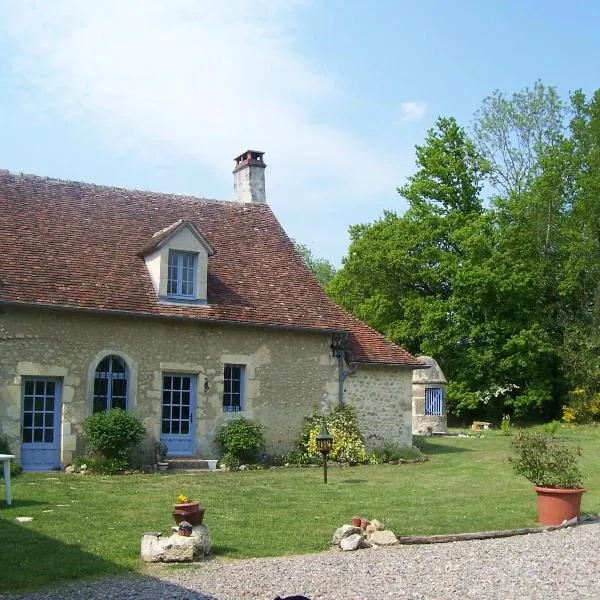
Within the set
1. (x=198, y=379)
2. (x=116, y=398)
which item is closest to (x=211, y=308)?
(x=198, y=379)

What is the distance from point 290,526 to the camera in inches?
392

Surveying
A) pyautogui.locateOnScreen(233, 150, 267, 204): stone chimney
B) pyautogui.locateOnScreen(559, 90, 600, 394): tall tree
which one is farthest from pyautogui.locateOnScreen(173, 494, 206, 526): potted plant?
pyautogui.locateOnScreen(559, 90, 600, 394): tall tree

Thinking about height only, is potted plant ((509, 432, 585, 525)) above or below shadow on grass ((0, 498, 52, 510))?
above

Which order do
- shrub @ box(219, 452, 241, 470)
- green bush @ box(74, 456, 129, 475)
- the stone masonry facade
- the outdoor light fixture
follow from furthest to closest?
the outdoor light fixture < shrub @ box(219, 452, 241, 470) < the stone masonry facade < green bush @ box(74, 456, 129, 475)

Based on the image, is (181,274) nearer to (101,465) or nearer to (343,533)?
(101,465)

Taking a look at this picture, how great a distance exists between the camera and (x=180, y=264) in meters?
17.9

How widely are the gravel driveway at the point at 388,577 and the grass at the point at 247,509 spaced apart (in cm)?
54

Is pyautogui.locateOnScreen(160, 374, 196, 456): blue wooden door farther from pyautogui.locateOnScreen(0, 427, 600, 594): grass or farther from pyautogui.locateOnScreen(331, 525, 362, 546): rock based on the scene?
pyautogui.locateOnScreen(331, 525, 362, 546): rock

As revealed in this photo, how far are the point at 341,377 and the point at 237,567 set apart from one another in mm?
11429

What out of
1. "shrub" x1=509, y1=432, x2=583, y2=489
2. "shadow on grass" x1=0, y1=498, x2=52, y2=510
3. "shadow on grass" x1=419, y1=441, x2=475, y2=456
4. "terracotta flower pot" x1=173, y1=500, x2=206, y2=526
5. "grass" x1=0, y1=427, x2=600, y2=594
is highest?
"shrub" x1=509, y1=432, x2=583, y2=489

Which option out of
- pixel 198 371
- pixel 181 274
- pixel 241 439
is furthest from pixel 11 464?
pixel 181 274

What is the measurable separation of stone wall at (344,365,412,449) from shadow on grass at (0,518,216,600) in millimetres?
11256

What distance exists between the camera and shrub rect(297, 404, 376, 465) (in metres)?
18.2

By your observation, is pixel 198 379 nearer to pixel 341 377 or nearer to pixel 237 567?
pixel 341 377
